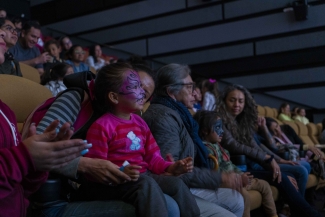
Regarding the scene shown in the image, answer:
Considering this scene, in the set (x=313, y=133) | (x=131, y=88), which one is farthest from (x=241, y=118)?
(x=313, y=133)

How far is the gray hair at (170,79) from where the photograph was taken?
1934mm

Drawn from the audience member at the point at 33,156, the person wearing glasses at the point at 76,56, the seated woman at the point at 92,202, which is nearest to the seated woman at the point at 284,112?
the person wearing glasses at the point at 76,56

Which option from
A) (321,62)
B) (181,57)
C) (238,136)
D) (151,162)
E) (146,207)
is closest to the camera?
(146,207)

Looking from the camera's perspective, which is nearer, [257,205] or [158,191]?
[158,191]

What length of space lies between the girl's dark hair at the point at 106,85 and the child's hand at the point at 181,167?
1.02 feet

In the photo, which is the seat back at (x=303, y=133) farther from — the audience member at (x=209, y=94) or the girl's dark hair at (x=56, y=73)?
the girl's dark hair at (x=56, y=73)

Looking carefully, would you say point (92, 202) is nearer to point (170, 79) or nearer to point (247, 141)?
point (170, 79)

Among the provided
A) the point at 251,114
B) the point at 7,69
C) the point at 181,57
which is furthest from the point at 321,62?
the point at 7,69

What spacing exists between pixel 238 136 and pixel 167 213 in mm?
1647

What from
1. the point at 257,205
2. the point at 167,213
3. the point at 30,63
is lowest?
the point at 257,205

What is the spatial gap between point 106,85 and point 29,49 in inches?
95.6

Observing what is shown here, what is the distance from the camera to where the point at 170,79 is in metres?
1.93

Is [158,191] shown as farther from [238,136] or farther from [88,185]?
[238,136]

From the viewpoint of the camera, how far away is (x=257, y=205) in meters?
2.24
